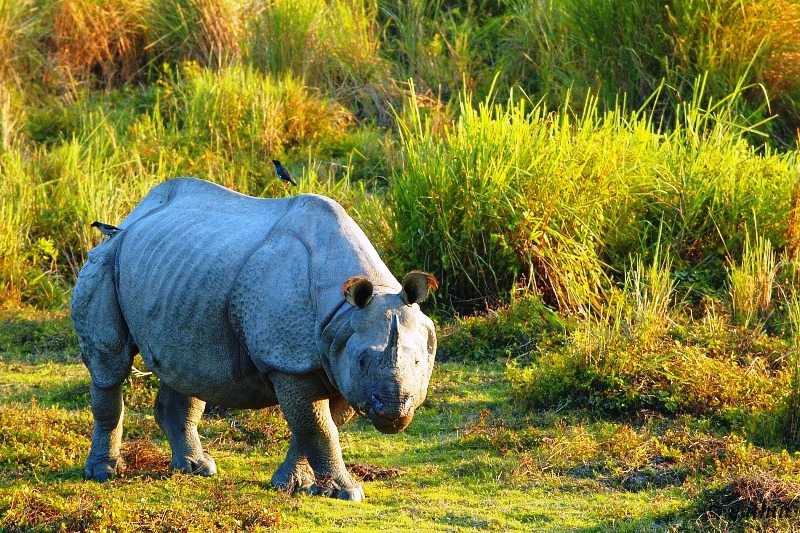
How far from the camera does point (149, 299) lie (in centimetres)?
653

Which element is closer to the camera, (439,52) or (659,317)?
(659,317)

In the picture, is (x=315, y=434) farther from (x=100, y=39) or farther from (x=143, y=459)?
(x=100, y=39)

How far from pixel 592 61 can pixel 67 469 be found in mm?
6715

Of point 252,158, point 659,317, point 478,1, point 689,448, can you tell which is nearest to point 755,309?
point 659,317

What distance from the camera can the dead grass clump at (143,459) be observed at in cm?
700

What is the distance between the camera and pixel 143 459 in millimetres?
7184

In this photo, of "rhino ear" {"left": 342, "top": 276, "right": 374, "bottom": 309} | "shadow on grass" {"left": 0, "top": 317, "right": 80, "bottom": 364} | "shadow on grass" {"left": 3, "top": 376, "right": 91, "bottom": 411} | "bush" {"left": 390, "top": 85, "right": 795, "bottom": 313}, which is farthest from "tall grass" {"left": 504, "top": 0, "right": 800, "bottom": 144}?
"rhino ear" {"left": 342, "top": 276, "right": 374, "bottom": 309}

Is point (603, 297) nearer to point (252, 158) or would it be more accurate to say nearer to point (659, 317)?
point (659, 317)

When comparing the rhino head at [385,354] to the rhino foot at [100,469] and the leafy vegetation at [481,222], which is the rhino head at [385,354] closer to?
the leafy vegetation at [481,222]

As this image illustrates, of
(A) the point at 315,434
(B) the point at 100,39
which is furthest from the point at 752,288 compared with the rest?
(B) the point at 100,39

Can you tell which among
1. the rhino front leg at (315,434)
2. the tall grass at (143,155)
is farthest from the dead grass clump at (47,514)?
the tall grass at (143,155)

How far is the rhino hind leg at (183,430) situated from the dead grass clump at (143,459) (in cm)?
11

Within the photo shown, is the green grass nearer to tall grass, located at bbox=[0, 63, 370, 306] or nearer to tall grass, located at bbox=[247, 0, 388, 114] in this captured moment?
tall grass, located at bbox=[0, 63, 370, 306]

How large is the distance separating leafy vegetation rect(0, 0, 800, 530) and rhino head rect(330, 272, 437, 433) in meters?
0.67
